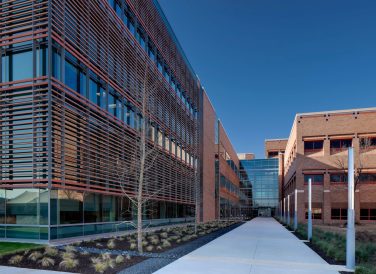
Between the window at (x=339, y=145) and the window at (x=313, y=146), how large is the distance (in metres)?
1.33

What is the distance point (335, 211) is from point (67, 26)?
39.5m

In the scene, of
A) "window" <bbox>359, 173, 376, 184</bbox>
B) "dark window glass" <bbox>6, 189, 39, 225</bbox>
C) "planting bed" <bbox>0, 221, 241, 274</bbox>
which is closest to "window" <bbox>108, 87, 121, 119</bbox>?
"dark window glass" <bbox>6, 189, 39, 225</bbox>

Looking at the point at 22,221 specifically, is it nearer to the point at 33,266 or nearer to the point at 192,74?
the point at 33,266

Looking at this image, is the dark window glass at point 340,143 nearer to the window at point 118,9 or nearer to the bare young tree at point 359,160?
the bare young tree at point 359,160

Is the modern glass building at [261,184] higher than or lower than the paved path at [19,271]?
lower

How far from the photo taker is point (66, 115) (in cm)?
1534

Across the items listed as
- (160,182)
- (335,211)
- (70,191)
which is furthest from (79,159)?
(335,211)

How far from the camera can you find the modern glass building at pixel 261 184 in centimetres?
8300

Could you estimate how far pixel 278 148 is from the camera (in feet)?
303

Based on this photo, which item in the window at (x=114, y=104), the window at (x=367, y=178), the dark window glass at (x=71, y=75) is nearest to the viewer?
the dark window glass at (x=71, y=75)

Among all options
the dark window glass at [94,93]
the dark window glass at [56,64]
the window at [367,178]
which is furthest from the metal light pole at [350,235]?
the window at [367,178]

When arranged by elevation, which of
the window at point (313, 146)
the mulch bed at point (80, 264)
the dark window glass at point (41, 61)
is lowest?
the mulch bed at point (80, 264)

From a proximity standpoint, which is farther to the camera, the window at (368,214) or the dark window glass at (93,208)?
the window at (368,214)

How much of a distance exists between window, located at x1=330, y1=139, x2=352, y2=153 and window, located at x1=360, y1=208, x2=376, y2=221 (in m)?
8.02
